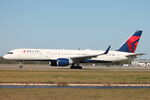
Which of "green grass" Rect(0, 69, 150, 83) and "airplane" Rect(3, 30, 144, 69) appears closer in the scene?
"green grass" Rect(0, 69, 150, 83)

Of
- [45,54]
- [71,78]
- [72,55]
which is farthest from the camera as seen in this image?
[72,55]

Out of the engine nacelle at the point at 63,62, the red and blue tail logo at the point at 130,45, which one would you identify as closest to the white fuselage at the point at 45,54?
the engine nacelle at the point at 63,62

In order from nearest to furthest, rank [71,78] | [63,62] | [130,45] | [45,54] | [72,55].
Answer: [71,78] → [63,62] → [45,54] → [72,55] → [130,45]

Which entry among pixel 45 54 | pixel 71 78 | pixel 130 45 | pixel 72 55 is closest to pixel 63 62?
pixel 45 54

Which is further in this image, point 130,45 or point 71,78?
point 130,45

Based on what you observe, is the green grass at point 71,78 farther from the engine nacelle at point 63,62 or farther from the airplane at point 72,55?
the airplane at point 72,55

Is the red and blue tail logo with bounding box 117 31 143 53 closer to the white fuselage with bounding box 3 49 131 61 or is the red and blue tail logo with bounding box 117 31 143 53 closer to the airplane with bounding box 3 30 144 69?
the airplane with bounding box 3 30 144 69

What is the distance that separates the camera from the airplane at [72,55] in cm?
6141

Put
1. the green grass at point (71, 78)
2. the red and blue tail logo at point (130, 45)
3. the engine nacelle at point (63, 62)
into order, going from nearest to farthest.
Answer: the green grass at point (71, 78) → the engine nacelle at point (63, 62) → the red and blue tail logo at point (130, 45)

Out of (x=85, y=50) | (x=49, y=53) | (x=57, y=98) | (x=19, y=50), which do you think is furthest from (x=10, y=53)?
(x=57, y=98)

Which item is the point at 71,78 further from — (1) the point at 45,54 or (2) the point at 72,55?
(2) the point at 72,55

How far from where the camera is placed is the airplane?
2418 inches

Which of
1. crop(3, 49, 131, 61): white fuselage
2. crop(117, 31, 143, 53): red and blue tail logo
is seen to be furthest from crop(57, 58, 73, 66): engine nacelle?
crop(117, 31, 143, 53): red and blue tail logo

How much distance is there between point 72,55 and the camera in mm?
64062
